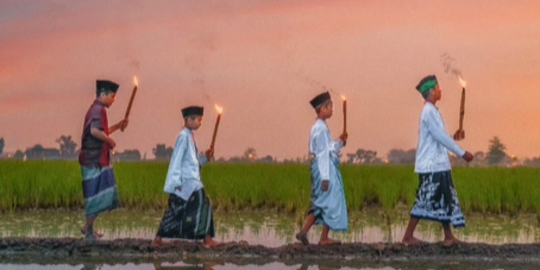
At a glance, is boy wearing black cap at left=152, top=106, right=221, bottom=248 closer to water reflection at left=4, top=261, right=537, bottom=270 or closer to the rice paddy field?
water reflection at left=4, top=261, right=537, bottom=270

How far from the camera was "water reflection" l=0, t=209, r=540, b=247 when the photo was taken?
940 cm

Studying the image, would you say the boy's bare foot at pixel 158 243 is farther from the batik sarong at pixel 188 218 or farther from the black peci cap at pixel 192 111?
the black peci cap at pixel 192 111

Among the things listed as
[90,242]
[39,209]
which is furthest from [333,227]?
[39,209]

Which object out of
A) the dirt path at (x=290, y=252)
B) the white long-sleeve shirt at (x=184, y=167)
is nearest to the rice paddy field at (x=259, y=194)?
the dirt path at (x=290, y=252)

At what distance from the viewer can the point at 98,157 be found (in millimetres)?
8609

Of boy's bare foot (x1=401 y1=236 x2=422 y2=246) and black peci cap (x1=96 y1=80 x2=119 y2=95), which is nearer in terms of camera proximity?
boy's bare foot (x1=401 y1=236 x2=422 y2=246)

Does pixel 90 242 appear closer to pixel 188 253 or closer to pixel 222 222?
pixel 188 253

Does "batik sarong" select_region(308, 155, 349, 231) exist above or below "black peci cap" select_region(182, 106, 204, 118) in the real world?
below

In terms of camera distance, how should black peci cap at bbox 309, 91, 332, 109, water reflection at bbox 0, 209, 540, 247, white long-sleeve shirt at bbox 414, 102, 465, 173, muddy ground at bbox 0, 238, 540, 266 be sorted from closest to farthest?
muddy ground at bbox 0, 238, 540, 266 < white long-sleeve shirt at bbox 414, 102, 465, 173 < black peci cap at bbox 309, 91, 332, 109 < water reflection at bbox 0, 209, 540, 247

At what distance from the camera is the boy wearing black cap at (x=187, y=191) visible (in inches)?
325

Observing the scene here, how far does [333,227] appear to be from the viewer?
8.24m

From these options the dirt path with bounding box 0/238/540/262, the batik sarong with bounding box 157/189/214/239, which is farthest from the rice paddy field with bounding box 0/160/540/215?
the batik sarong with bounding box 157/189/214/239

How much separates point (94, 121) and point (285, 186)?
17.9ft

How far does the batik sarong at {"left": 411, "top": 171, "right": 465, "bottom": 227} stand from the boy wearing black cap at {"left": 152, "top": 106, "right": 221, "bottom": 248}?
207cm
